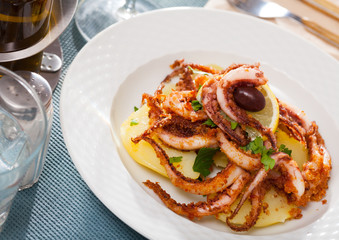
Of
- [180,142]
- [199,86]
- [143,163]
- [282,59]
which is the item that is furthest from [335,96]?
[143,163]

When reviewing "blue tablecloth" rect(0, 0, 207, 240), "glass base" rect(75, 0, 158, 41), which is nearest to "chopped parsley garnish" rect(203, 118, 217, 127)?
"blue tablecloth" rect(0, 0, 207, 240)

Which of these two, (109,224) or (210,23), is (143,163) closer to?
(109,224)

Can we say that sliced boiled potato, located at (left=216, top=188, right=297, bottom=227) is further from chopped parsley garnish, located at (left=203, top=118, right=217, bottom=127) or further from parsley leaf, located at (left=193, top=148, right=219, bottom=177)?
chopped parsley garnish, located at (left=203, top=118, right=217, bottom=127)

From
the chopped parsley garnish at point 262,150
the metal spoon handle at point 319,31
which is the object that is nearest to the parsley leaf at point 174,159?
the chopped parsley garnish at point 262,150

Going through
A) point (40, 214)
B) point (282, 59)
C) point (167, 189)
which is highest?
point (282, 59)

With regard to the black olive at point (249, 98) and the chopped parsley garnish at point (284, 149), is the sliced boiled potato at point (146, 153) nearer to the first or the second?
the black olive at point (249, 98)

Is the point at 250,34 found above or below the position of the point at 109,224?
above

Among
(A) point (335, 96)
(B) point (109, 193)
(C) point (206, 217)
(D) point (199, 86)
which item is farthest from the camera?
(A) point (335, 96)
